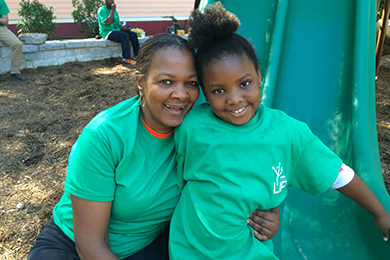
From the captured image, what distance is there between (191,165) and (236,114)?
0.31m

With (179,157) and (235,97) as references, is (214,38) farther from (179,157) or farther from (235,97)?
(179,157)

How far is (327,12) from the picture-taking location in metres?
2.74

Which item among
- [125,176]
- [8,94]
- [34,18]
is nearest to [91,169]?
[125,176]

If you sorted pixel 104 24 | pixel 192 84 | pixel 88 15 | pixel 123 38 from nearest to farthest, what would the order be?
pixel 192 84 → pixel 123 38 → pixel 104 24 → pixel 88 15

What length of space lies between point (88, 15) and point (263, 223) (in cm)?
820

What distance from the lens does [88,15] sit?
8.58 meters

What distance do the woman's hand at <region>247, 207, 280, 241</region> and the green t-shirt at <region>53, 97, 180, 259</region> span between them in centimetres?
39

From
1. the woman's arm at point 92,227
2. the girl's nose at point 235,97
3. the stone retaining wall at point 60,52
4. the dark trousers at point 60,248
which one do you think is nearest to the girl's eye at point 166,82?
the girl's nose at point 235,97

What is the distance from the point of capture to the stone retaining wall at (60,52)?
21.3 feet

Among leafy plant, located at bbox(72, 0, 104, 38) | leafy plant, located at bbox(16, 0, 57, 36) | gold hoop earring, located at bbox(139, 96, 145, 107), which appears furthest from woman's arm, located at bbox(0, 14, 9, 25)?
gold hoop earring, located at bbox(139, 96, 145, 107)

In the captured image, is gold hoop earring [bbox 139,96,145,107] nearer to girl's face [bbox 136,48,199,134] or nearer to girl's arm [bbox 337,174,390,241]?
girl's face [bbox 136,48,199,134]

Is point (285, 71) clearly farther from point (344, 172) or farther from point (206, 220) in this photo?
point (206, 220)

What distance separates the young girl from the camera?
5.00ft

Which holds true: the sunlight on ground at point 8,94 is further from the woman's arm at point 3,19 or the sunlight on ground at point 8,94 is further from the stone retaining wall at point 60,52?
the woman's arm at point 3,19
